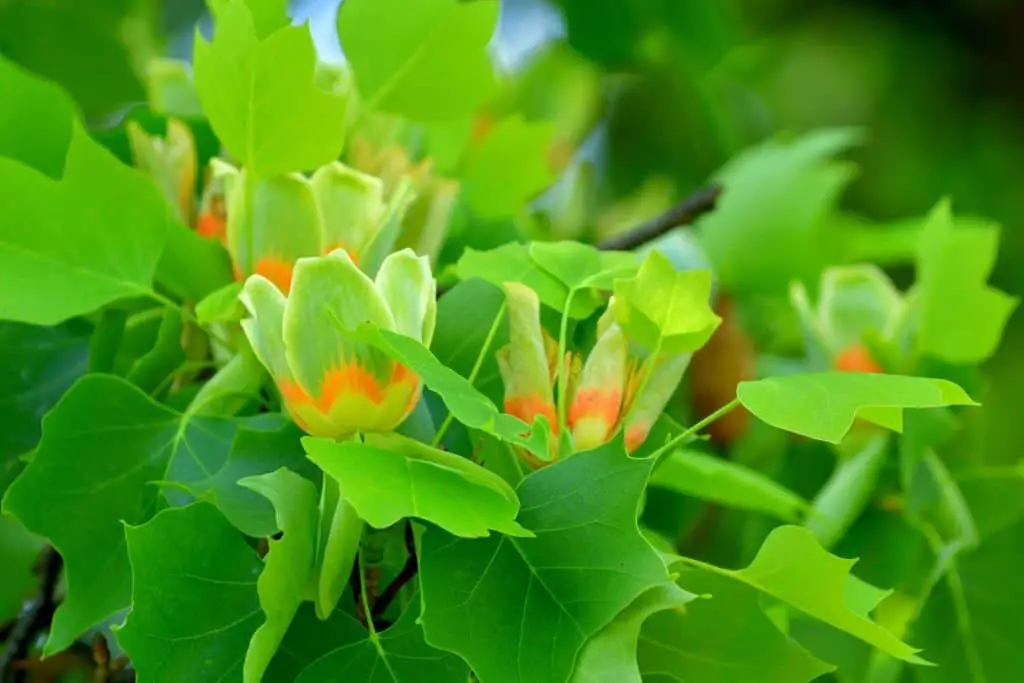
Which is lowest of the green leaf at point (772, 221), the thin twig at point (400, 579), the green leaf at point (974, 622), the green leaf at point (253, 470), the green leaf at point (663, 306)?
the green leaf at point (974, 622)

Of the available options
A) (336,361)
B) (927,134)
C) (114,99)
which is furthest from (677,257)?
(927,134)

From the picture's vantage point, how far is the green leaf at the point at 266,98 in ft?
1.05

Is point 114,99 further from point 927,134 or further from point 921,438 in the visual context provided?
point 927,134

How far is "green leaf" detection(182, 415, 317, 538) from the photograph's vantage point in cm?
30

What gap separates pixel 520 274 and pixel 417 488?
9 centimetres

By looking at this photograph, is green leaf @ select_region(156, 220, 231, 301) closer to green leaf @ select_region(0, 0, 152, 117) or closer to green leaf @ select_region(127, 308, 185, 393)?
green leaf @ select_region(127, 308, 185, 393)

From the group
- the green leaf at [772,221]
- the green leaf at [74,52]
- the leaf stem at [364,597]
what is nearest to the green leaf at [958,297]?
the green leaf at [772,221]

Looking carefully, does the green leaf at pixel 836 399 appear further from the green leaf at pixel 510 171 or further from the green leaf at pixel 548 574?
the green leaf at pixel 510 171

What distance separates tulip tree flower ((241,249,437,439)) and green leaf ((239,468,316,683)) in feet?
0.08

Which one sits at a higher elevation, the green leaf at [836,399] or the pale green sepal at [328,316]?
the pale green sepal at [328,316]

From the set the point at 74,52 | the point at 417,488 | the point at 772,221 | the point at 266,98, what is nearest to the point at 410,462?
the point at 417,488

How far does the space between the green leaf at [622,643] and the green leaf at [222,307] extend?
0.46 feet

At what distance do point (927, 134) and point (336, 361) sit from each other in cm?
117

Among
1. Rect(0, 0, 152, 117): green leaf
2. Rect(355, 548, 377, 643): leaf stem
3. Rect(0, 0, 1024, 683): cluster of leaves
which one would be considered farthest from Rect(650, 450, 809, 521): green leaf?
Rect(0, 0, 152, 117): green leaf
